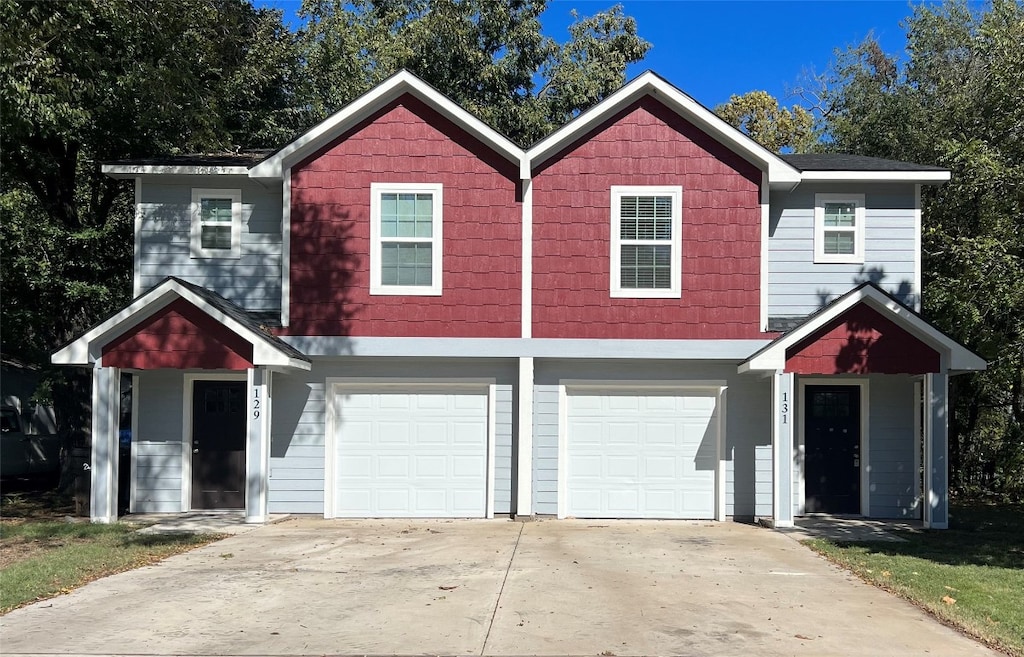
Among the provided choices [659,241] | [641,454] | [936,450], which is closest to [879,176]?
[659,241]

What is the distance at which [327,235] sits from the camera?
15414 millimetres

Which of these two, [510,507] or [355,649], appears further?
[510,507]

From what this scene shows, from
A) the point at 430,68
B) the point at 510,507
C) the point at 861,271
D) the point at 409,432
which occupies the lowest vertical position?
the point at 510,507

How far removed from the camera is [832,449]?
52.2ft

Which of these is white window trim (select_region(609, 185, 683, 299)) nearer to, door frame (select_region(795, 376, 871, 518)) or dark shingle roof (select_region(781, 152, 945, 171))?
dark shingle roof (select_region(781, 152, 945, 171))

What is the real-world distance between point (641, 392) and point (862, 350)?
3531mm

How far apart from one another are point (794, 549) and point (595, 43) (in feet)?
68.1

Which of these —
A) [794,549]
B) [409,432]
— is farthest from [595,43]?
[794,549]

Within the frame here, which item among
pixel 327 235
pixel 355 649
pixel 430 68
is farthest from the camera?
pixel 430 68

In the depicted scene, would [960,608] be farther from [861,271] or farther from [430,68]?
[430,68]

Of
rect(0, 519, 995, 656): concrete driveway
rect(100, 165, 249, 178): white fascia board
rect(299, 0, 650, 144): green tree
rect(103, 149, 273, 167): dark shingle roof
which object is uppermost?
rect(299, 0, 650, 144): green tree

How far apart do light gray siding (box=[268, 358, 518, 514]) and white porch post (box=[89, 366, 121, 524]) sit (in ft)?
7.89

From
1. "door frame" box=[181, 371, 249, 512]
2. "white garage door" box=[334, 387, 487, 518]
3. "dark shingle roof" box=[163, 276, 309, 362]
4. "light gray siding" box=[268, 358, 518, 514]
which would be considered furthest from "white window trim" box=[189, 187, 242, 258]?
"white garage door" box=[334, 387, 487, 518]

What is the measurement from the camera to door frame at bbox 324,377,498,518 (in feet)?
50.7
